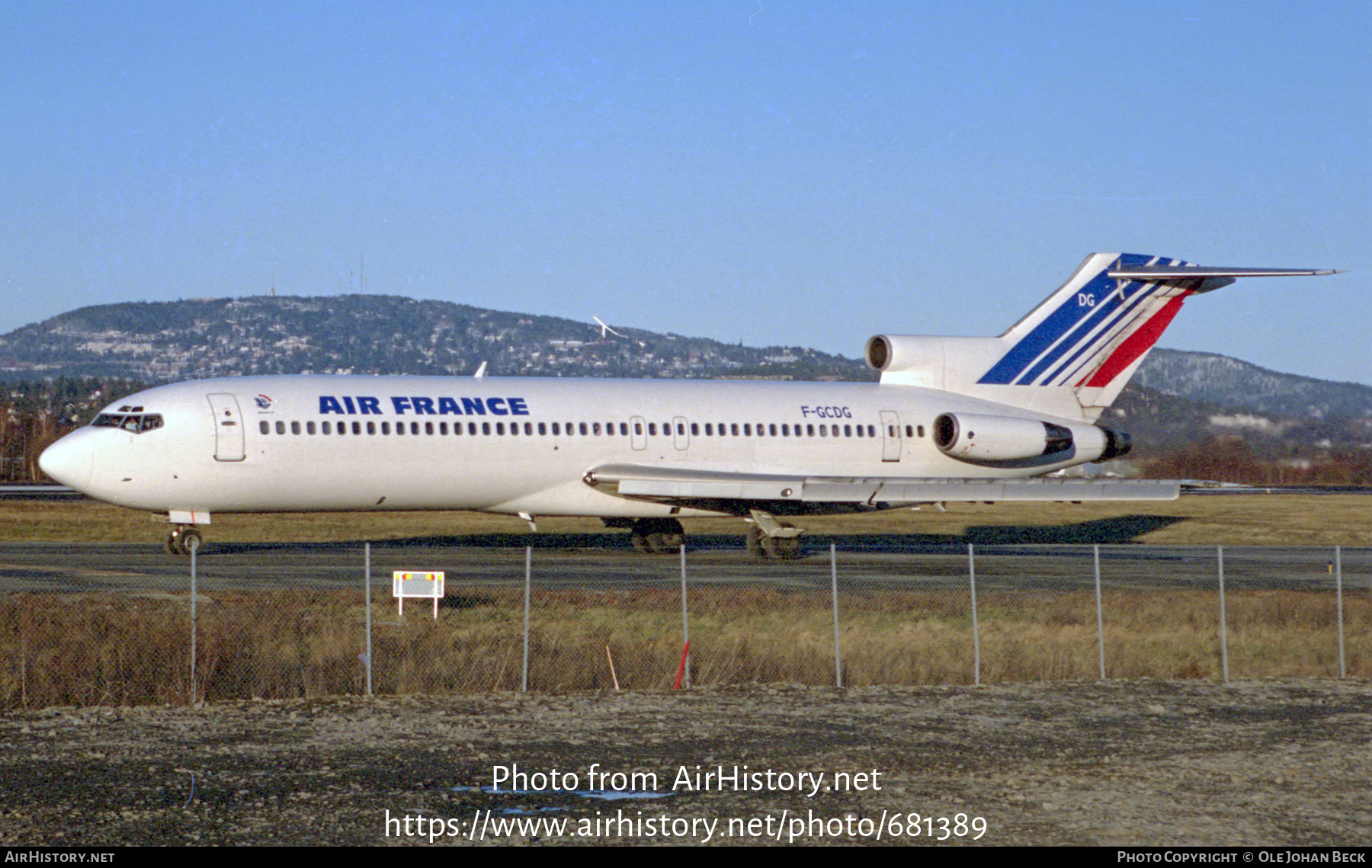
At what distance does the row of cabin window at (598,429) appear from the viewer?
98.0 feet

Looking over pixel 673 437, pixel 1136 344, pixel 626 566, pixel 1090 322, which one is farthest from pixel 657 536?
pixel 1136 344

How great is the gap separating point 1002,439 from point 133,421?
19841 mm

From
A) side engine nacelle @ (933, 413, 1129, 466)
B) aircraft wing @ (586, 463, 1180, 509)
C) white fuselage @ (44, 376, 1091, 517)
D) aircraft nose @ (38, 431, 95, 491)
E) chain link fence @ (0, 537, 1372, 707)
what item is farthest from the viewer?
side engine nacelle @ (933, 413, 1129, 466)

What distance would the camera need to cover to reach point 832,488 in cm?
3209

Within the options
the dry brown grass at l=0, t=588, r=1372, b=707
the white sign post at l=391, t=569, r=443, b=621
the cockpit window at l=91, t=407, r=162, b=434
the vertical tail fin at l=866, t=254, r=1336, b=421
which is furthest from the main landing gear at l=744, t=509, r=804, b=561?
the white sign post at l=391, t=569, r=443, b=621

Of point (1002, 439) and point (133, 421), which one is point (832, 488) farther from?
point (133, 421)

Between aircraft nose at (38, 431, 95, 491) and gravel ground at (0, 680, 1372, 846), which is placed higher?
aircraft nose at (38, 431, 95, 491)

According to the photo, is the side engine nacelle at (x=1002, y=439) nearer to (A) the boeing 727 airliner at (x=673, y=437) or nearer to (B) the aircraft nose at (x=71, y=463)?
(A) the boeing 727 airliner at (x=673, y=437)

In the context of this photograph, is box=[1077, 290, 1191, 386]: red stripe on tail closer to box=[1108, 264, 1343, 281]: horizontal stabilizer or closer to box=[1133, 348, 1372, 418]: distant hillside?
box=[1108, 264, 1343, 281]: horizontal stabilizer

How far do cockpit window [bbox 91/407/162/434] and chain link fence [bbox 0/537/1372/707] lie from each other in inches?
104

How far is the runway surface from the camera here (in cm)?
2491

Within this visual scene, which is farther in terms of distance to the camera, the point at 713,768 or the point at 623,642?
the point at 623,642

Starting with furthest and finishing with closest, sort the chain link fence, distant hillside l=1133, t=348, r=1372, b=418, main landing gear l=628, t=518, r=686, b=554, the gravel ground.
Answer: distant hillside l=1133, t=348, r=1372, b=418 → main landing gear l=628, t=518, r=686, b=554 → the chain link fence → the gravel ground

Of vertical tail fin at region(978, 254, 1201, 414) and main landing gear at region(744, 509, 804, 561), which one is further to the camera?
vertical tail fin at region(978, 254, 1201, 414)
